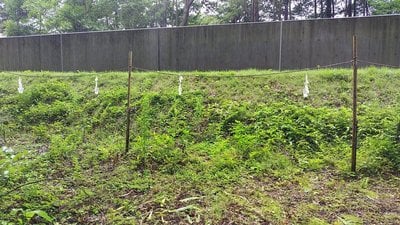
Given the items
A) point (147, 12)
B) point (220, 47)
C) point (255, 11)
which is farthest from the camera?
point (147, 12)

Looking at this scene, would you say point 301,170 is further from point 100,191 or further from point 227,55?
Answer: point 227,55

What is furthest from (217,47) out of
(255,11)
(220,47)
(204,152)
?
(255,11)

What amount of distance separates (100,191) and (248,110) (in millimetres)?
2993

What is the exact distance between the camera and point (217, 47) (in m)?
8.99

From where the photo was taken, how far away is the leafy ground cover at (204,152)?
3318 millimetres

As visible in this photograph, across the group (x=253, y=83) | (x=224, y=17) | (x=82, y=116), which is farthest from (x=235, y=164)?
(x=224, y=17)

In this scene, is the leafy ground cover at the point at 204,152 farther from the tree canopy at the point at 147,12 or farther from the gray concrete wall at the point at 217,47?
the tree canopy at the point at 147,12

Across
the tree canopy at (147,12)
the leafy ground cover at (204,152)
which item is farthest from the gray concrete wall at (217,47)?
the tree canopy at (147,12)

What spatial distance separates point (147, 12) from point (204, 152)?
1871cm

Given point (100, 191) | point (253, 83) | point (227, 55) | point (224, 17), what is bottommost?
point (100, 191)

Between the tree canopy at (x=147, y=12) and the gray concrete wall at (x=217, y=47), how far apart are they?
9037 mm

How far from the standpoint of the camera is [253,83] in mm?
6906

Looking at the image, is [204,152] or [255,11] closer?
[204,152]

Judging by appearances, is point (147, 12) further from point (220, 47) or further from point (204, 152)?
point (204, 152)
